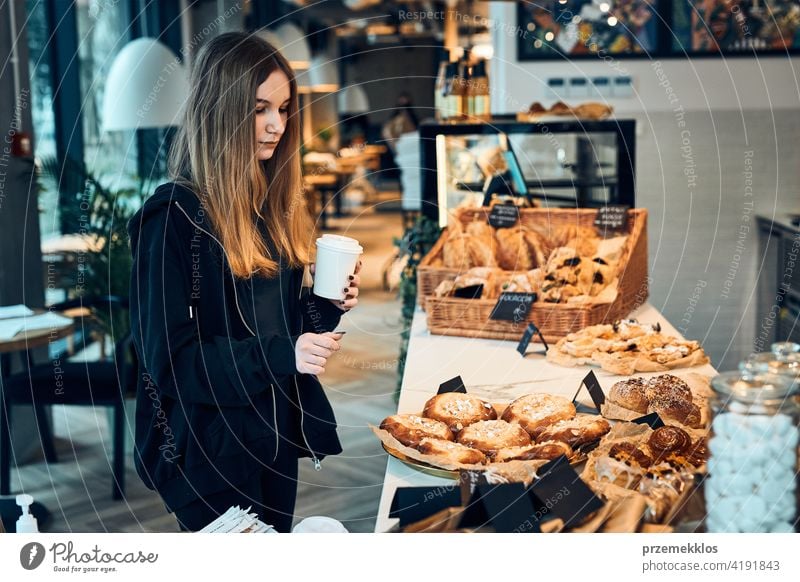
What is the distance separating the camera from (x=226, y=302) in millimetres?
1867

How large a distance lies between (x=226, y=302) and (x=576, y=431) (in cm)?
70

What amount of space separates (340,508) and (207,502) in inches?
70.9

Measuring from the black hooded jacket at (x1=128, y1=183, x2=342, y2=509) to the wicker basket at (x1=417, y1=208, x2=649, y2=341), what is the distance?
896 mm

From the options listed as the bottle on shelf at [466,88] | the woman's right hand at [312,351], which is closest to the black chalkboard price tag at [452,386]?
the woman's right hand at [312,351]

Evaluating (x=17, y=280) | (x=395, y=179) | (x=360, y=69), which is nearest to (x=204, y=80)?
(x=17, y=280)

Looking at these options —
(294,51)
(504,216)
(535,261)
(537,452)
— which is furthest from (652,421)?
(294,51)

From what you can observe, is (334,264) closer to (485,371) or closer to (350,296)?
(350,296)

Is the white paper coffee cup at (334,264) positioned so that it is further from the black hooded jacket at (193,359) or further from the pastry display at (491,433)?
the pastry display at (491,433)

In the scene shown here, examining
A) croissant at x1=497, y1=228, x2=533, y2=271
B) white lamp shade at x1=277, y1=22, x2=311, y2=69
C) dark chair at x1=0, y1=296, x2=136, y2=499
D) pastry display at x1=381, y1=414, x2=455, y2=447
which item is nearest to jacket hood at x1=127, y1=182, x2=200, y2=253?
pastry display at x1=381, y1=414, x2=455, y2=447

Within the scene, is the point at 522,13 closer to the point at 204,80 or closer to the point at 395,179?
the point at 204,80

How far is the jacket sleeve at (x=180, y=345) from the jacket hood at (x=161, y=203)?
1 cm

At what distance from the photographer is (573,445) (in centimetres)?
175

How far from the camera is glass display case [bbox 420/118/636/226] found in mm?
3592
